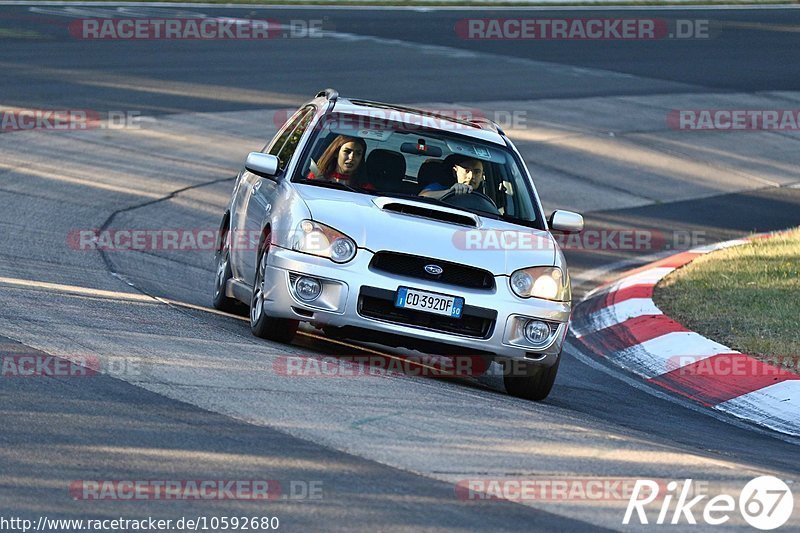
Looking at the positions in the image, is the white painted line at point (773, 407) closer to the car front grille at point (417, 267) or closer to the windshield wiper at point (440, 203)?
the windshield wiper at point (440, 203)

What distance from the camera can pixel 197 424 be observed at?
6727 millimetres

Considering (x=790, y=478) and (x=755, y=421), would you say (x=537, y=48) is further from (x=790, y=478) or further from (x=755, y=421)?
(x=790, y=478)

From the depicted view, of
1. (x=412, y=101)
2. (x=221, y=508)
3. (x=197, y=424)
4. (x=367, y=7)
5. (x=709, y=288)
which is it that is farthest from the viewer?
(x=367, y=7)

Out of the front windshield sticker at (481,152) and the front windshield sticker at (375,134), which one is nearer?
the front windshield sticker at (375,134)

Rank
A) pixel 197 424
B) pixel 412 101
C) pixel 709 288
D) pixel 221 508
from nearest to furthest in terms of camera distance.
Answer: pixel 221 508 → pixel 197 424 → pixel 709 288 → pixel 412 101

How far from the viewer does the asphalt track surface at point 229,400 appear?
235 inches

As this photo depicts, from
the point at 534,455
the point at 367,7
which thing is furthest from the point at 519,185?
the point at 367,7

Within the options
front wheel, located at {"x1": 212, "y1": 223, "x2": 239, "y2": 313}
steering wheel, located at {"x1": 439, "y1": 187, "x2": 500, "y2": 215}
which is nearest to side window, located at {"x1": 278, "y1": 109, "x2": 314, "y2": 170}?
front wheel, located at {"x1": 212, "y1": 223, "x2": 239, "y2": 313}

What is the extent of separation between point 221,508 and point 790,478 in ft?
9.60

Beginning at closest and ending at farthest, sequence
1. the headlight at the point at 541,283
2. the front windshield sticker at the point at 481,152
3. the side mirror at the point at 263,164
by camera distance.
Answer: the headlight at the point at 541,283 → the side mirror at the point at 263,164 → the front windshield sticker at the point at 481,152

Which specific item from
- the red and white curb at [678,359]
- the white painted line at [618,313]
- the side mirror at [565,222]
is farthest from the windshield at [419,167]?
the white painted line at [618,313]

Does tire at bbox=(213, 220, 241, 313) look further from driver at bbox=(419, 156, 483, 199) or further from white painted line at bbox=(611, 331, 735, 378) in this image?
white painted line at bbox=(611, 331, 735, 378)

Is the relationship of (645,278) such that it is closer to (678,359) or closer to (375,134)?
(678,359)

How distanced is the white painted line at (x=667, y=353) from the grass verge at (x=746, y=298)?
0.46 ft
